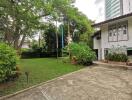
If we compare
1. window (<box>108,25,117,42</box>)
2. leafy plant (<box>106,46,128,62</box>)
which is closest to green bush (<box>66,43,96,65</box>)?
leafy plant (<box>106,46,128,62</box>)

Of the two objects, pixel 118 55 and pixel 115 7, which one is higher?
pixel 115 7

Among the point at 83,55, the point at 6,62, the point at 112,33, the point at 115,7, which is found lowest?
the point at 6,62

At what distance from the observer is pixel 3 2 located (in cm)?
1144

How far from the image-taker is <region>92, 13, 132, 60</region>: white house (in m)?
17.2

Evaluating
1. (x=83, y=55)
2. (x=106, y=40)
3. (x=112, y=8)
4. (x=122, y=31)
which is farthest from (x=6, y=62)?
(x=112, y=8)

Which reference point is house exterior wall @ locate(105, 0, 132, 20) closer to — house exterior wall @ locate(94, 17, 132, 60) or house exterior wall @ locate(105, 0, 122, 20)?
house exterior wall @ locate(105, 0, 122, 20)

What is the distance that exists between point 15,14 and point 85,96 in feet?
24.2

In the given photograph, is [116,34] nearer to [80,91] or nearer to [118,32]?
[118,32]

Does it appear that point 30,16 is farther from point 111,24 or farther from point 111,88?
point 111,24

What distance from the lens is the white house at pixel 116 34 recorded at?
17219 mm

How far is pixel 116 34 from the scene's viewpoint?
19.0 meters

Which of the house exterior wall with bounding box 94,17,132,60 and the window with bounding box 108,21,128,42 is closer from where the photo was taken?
the house exterior wall with bounding box 94,17,132,60

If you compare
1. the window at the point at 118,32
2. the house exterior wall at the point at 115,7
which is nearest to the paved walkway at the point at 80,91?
the window at the point at 118,32

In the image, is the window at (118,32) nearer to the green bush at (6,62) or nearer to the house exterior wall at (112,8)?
the green bush at (6,62)
